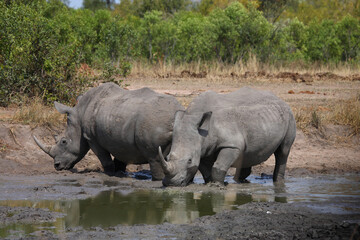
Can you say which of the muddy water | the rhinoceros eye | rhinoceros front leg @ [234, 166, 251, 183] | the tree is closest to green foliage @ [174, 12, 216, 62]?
the rhinoceros eye

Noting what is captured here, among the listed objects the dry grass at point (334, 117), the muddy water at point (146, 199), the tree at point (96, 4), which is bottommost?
the muddy water at point (146, 199)

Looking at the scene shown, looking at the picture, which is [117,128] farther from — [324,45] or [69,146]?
[324,45]

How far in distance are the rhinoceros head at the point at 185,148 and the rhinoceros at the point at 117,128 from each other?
1.74 feet

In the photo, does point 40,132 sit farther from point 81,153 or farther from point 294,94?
point 294,94

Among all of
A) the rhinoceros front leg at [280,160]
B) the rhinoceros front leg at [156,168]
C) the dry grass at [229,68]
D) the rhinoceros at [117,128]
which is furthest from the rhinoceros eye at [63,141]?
the dry grass at [229,68]

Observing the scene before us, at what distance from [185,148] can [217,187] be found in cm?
74

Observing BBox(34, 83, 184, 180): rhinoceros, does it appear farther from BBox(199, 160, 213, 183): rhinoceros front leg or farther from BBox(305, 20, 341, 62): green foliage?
BBox(305, 20, 341, 62): green foliage

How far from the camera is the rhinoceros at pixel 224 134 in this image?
8.60 metres

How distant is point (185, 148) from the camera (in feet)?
28.2

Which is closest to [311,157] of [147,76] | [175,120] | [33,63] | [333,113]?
[333,113]

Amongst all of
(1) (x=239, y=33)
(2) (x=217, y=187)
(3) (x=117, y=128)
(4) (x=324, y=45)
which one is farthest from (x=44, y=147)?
(4) (x=324, y=45)

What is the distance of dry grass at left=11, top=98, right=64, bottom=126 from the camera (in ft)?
39.0

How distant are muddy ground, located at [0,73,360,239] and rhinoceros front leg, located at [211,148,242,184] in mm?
174

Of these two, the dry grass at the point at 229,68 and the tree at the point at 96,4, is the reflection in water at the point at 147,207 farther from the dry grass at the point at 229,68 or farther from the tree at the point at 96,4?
the tree at the point at 96,4
